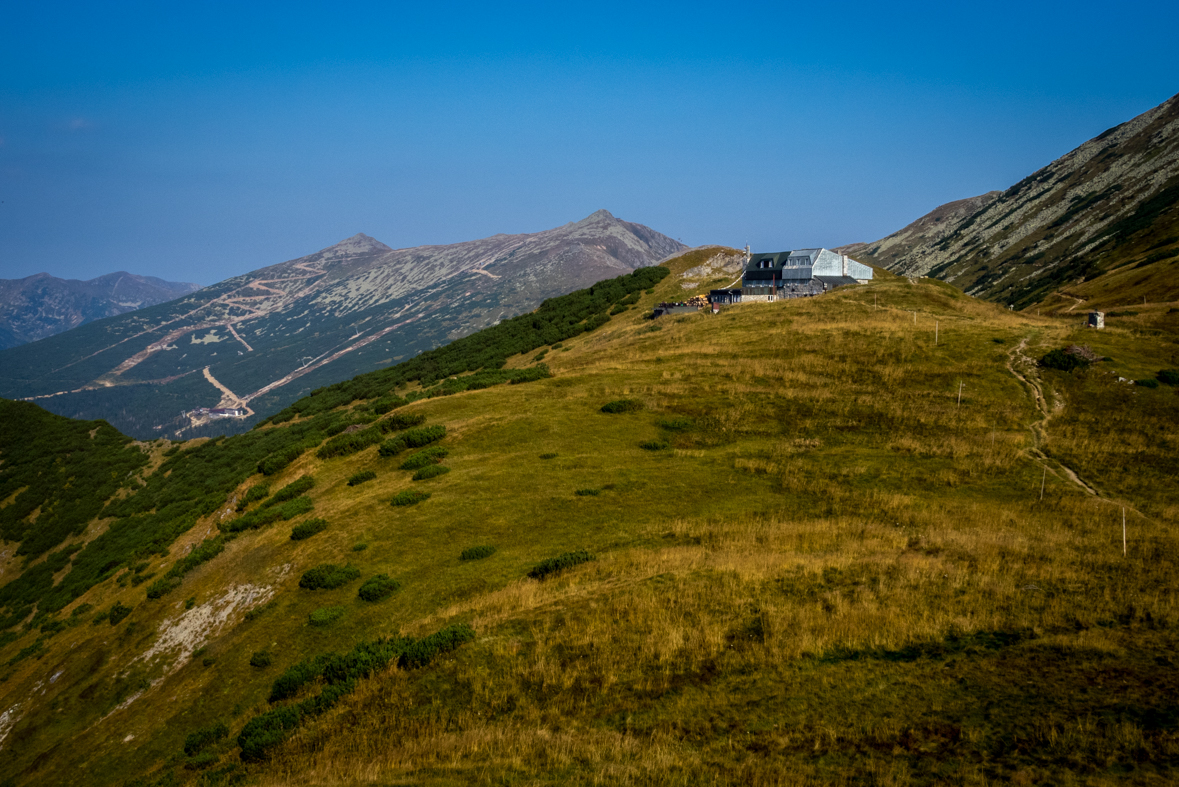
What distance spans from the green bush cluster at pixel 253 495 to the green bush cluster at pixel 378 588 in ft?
58.8

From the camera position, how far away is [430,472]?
29766 mm

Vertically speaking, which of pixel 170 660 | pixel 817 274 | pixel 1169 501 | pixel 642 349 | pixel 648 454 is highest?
pixel 817 274

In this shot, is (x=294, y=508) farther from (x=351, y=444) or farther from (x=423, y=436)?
(x=351, y=444)

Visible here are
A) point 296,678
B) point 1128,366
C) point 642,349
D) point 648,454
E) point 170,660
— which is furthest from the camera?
point 642,349

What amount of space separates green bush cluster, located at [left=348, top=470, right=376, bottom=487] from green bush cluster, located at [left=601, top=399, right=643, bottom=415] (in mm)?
13463

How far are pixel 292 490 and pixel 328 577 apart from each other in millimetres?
13397

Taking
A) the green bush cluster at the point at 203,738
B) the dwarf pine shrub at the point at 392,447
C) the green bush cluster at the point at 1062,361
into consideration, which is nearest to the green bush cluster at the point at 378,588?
the green bush cluster at the point at 203,738

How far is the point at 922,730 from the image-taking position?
10.4 metres

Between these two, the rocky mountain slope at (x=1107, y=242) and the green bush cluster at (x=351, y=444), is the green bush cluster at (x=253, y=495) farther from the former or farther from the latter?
the rocky mountain slope at (x=1107, y=242)

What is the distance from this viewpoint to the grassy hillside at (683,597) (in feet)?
35.9

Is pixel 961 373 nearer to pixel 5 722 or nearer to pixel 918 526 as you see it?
pixel 918 526

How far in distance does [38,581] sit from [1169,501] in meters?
77.4

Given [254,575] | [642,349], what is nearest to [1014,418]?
[642,349]

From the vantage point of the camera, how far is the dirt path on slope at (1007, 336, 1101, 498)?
26062 millimetres
